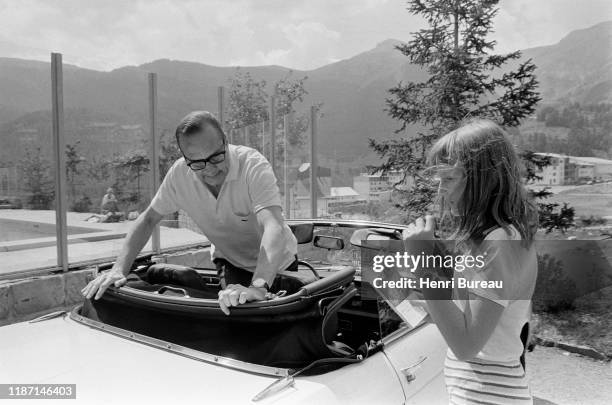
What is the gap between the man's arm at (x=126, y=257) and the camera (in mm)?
2416

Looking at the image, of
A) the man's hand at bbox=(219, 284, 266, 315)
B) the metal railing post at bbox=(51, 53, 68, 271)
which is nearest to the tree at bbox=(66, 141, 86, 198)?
the metal railing post at bbox=(51, 53, 68, 271)

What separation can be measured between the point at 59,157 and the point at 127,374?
4088mm

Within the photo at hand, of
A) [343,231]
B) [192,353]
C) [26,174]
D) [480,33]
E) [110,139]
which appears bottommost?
[192,353]

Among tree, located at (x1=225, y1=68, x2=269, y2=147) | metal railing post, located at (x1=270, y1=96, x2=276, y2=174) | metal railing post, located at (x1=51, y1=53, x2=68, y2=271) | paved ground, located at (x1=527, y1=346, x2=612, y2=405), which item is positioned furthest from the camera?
tree, located at (x1=225, y1=68, x2=269, y2=147)

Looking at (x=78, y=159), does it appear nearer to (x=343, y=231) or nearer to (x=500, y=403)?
Answer: (x=343, y=231)

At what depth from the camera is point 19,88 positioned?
5.09 m

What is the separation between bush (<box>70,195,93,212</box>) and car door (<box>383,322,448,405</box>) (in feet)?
14.1

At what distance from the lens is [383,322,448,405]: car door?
6.99 ft

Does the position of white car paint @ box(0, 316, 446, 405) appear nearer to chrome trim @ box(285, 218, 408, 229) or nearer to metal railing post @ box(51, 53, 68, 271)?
chrome trim @ box(285, 218, 408, 229)

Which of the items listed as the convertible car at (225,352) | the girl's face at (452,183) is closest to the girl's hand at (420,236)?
the girl's face at (452,183)

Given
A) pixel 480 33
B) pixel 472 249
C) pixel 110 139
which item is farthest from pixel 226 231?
pixel 480 33

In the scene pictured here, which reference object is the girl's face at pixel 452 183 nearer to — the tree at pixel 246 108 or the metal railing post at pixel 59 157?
the metal railing post at pixel 59 157

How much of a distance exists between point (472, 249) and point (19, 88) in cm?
519

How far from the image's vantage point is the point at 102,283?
2418 mm
